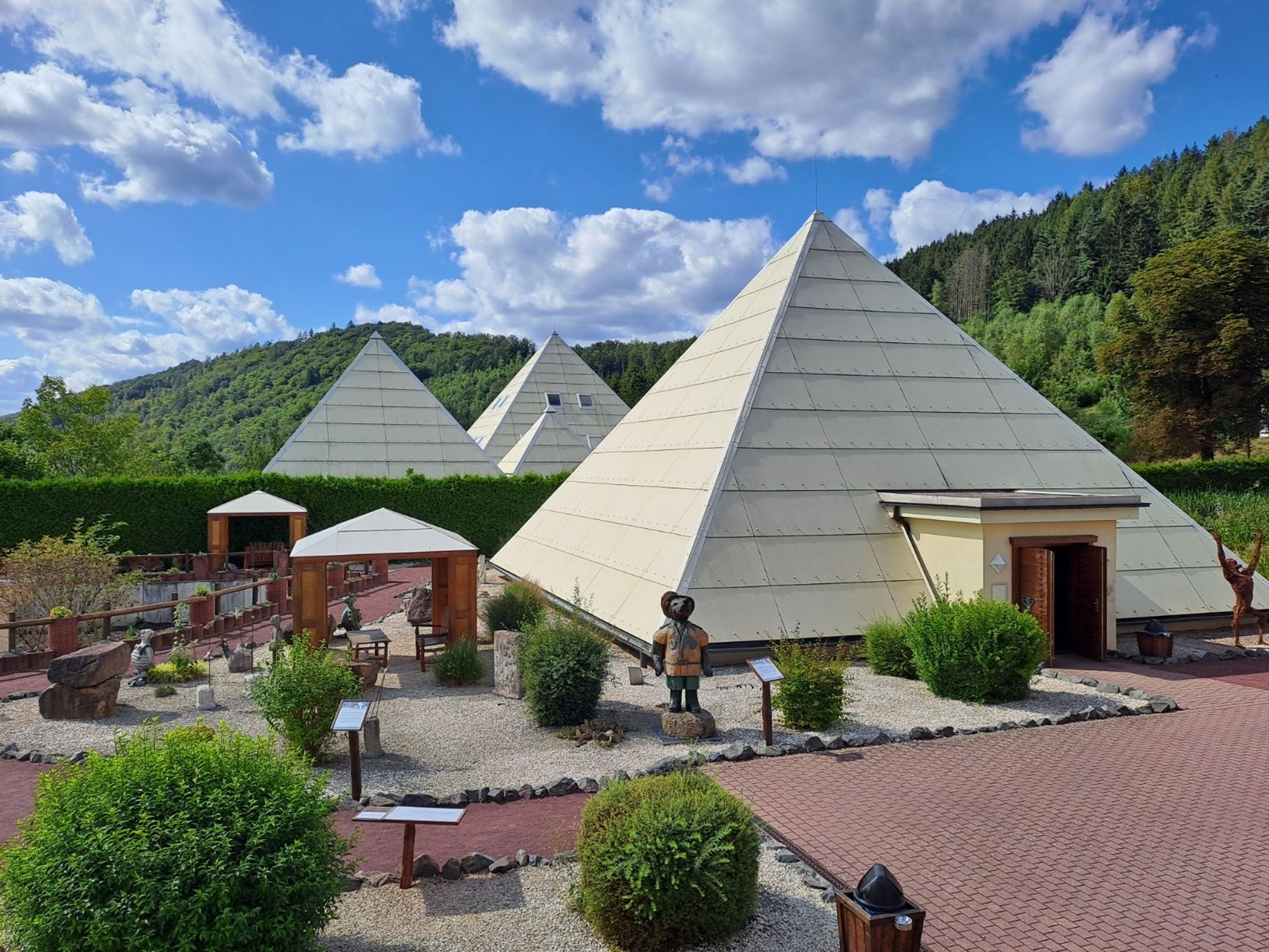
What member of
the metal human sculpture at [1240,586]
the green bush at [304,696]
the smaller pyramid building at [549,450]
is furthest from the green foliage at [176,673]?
the smaller pyramid building at [549,450]

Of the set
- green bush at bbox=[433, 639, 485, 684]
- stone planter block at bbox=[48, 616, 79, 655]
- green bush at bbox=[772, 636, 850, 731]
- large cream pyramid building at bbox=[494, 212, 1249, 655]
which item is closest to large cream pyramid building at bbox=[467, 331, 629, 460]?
large cream pyramid building at bbox=[494, 212, 1249, 655]

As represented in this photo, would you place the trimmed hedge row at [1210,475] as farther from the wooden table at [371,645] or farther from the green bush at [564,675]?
the wooden table at [371,645]

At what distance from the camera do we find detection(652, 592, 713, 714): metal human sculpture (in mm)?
9312

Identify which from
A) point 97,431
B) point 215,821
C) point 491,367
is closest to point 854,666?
point 215,821

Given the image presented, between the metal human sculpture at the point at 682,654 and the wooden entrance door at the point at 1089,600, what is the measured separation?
7310 mm

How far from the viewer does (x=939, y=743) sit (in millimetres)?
9023

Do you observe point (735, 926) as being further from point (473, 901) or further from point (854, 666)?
point (854, 666)

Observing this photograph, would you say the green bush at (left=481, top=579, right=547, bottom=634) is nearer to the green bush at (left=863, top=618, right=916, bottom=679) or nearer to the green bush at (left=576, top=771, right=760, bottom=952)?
the green bush at (left=863, top=618, right=916, bottom=679)

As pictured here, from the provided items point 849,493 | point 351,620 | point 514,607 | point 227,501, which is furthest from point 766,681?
point 227,501

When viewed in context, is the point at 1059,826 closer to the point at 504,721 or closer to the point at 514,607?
the point at 504,721

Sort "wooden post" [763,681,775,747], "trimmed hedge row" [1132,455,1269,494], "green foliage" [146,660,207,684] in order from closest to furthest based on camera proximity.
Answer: "wooden post" [763,681,775,747] → "green foliage" [146,660,207,684] → "trimmed hedge row" [1132,455,1269,494]

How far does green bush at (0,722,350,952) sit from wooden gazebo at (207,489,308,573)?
20495 millimetres

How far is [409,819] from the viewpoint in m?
5.63

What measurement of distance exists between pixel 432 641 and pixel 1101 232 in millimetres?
90894
